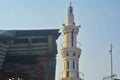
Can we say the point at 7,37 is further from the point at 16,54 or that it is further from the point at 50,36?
the point at 50,36

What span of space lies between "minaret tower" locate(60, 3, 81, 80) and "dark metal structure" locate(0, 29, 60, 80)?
78.2 meters

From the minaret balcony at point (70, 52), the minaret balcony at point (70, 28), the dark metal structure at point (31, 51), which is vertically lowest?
the dark metal structure at point (31, 51)

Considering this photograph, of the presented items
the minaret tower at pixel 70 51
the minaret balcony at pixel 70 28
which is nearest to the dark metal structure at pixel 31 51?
the minaret tower at pixel 70 51

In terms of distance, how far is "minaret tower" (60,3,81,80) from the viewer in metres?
91.8

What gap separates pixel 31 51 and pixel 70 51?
260 feet

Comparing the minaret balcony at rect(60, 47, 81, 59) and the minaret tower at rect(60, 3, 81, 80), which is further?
the minaret tower at rect(60, 3, 81, 80)

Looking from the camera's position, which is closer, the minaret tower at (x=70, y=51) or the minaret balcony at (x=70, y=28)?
the minaret tower at (x=70, y=51)

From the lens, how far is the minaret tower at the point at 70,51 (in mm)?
91750

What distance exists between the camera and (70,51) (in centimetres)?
9156

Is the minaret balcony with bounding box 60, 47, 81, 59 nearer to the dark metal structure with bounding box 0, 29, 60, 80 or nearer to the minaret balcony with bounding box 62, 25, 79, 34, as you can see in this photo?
the minaret balcony with bounding box 62, 25, 79, 34

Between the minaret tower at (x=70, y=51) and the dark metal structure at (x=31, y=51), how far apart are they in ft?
256

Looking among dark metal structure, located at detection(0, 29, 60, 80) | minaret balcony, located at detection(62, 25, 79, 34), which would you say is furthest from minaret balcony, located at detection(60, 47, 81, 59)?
dark metal structure, located at detection(0, 29, 60, 80)

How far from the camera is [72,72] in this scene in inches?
3698

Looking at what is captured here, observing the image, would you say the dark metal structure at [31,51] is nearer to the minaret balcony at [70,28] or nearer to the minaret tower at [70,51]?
the minaret tower at [70,51]
